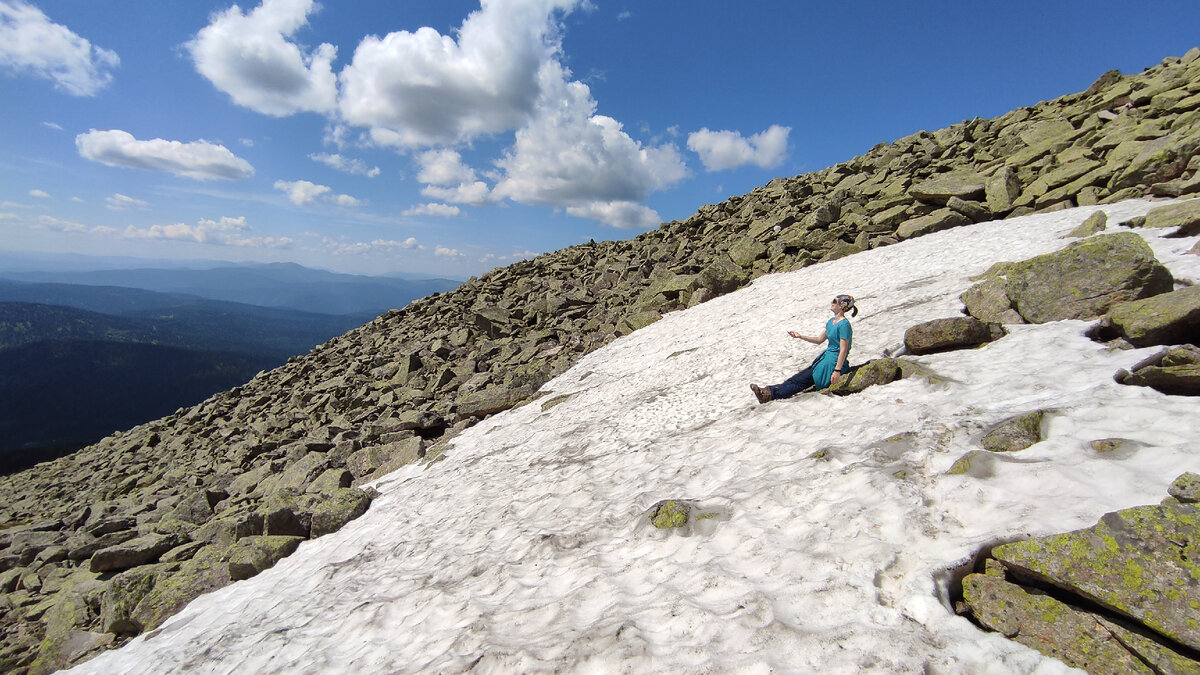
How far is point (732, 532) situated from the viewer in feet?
21.7

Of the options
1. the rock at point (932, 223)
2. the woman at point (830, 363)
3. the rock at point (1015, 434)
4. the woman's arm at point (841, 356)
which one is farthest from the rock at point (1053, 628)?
the rock at point (932, 223)

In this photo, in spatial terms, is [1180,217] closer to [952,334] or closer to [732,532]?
[952,334]

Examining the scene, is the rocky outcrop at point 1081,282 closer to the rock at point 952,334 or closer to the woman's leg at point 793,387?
the rock at point 952,334

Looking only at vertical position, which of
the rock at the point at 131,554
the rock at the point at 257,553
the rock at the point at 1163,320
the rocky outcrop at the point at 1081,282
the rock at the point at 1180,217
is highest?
the rock at the point at 1180,217

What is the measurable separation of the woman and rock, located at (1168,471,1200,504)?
218 inches

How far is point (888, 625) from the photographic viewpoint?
14.4ft

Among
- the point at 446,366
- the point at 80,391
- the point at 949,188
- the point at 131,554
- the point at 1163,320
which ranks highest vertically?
the point at 949,188

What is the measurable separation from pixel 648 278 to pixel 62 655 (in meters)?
27.5

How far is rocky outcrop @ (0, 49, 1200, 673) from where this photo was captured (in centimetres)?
1205

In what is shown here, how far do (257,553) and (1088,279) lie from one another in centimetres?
1803

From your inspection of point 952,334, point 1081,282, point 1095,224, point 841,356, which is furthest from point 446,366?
point 1095,224

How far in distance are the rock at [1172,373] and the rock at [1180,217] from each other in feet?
27.6

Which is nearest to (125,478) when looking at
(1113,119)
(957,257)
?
(957,257)

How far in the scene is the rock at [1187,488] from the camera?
Answer: 424 centimetres
